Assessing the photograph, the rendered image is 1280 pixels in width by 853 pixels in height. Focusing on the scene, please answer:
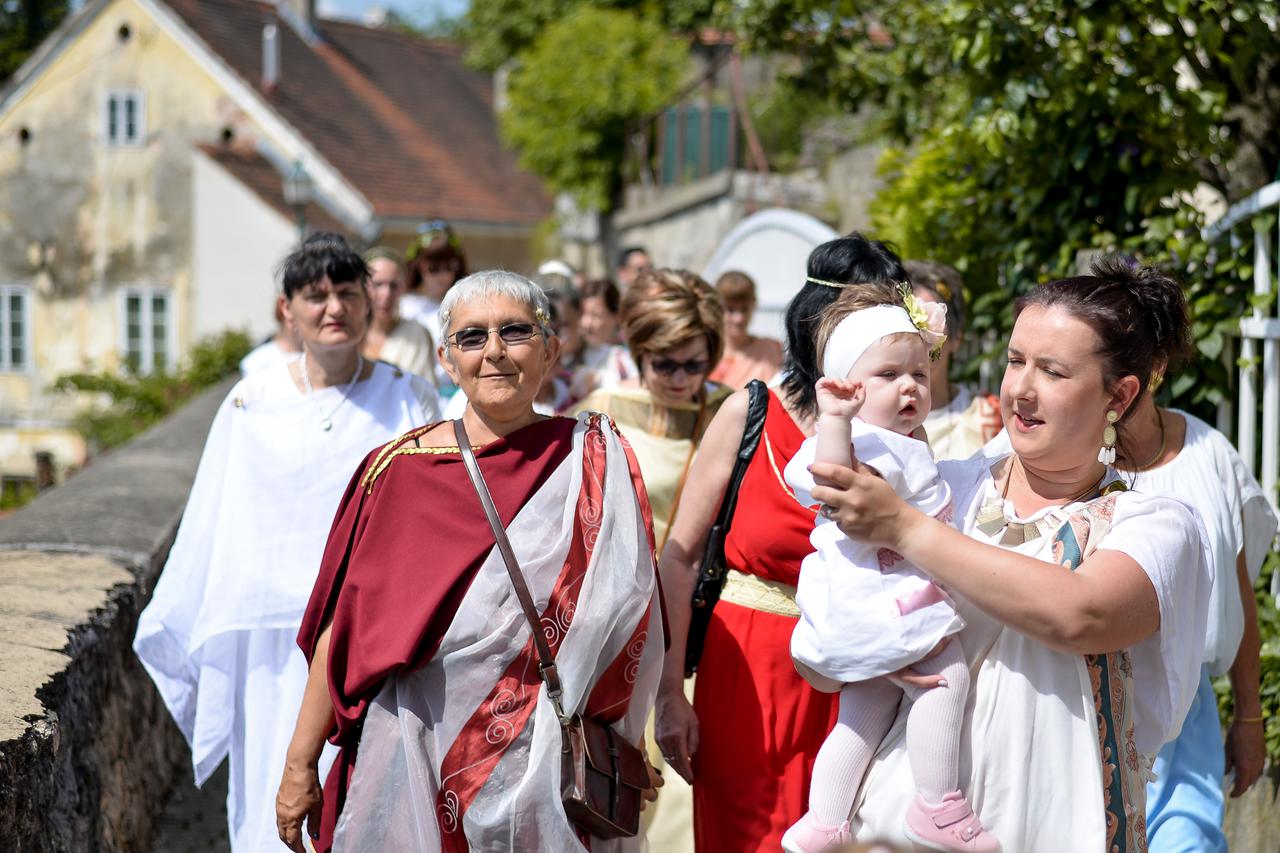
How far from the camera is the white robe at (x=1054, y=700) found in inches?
102

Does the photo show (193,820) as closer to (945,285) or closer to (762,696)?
(762,696)

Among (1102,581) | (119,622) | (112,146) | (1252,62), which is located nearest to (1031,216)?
(1252,62)

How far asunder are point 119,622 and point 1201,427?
3.55m

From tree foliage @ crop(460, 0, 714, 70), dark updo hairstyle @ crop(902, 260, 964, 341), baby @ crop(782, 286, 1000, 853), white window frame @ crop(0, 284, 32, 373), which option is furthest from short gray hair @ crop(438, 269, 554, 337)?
white window frame @ crop(0, 284, 32, 373)

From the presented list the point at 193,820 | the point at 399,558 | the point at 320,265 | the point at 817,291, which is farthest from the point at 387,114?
the point at 399,558

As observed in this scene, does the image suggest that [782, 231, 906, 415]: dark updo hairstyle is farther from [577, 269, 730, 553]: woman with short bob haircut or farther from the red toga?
[577, 269, 730, 553]: woman with short bob haircut

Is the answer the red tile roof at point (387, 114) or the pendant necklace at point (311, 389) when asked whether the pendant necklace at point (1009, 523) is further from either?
the red tile roof at point (387, 114)

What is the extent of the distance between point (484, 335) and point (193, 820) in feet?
10.7

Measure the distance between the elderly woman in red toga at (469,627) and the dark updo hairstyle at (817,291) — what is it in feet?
1.65

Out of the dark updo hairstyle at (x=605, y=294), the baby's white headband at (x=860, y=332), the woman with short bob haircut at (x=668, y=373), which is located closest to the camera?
the baby's white headband at (x=860, y=332)

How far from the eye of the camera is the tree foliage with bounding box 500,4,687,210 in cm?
2192

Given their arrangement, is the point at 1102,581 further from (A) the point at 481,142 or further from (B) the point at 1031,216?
(A) the point at 481,142

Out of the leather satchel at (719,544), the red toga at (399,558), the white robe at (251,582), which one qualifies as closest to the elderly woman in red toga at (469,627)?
the red toga at (399,558)

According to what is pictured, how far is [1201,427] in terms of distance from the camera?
3.87 meters
